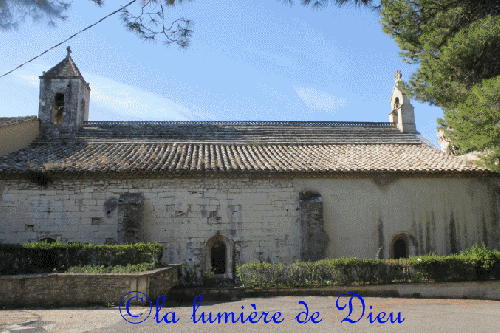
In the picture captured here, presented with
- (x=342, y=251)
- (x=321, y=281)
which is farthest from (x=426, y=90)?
(x=321, y=281)

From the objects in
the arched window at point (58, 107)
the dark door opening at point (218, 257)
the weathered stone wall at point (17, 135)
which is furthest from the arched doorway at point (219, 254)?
the arched window at point (58, 107)

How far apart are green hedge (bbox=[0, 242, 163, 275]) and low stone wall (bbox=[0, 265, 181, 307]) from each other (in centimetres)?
129

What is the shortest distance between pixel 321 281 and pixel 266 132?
10920mm

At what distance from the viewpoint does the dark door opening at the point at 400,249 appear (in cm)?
1603

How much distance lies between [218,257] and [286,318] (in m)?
7.42

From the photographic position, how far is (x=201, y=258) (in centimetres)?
1495

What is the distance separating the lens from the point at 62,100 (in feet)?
70.4

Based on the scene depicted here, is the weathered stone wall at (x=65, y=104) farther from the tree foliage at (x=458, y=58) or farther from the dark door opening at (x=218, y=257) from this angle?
the tree foliage at (x=458, y=58)

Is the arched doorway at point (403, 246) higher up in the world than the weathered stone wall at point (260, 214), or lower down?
lower down

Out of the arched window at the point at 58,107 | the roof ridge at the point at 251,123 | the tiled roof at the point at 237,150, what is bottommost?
the tiled roof at the point at 237,150

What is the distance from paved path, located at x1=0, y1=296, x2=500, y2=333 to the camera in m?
7.30

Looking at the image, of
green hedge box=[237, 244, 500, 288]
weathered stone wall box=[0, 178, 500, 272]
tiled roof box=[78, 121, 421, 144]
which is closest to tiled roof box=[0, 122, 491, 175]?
tiled roof box=[78, 121, 421, 144]

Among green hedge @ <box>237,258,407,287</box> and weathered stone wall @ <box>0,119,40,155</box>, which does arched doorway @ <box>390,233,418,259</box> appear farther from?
weathered stone wall @ <box>0,119,40,155</box>

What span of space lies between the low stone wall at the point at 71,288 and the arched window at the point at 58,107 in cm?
1361
